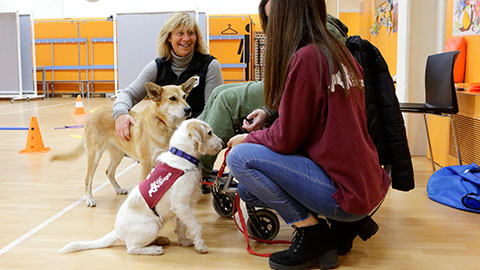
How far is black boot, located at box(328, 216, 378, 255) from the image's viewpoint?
222 cm

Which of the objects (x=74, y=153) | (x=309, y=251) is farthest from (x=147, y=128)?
(x=309, y=251)

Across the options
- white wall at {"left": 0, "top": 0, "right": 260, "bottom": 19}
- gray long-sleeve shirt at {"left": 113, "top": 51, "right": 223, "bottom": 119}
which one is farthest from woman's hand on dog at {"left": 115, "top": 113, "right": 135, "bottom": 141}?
white wall at {"left": 0, "top": 0, "right": 260, "bottom": 19}

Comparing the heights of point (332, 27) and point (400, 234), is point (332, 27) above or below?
above

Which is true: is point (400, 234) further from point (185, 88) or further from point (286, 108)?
point (185, 88)

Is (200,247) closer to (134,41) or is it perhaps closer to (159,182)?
(159,182)

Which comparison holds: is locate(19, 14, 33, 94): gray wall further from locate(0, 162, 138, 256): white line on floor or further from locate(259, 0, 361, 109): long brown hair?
locate(259, 0, 361, 109): long brown hair

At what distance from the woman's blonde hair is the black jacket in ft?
5.05

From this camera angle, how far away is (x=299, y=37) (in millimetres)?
1881

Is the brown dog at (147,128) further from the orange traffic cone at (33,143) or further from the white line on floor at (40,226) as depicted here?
the orange traffic cone at (33,143)


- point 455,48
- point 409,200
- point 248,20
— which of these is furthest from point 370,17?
point 409,200

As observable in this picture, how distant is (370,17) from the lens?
32.1ft

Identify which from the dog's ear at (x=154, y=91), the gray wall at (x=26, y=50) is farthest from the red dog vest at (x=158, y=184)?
the gray wall at (x=26, y=50)

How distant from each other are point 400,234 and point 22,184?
2.98 metres

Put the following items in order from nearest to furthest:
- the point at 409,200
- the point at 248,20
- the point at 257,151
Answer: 1. the point at 257,151
2. the point at 409,200
3. the point at 248,20
